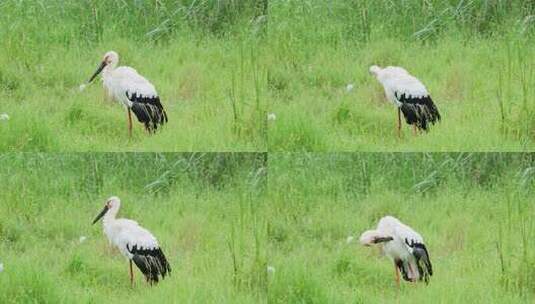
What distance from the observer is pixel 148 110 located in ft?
16.0

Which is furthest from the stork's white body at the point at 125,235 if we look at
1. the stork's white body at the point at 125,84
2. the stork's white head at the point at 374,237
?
the stork's white head at the point at 374,237

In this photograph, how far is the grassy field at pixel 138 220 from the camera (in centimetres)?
484

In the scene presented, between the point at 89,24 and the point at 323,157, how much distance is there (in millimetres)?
1091

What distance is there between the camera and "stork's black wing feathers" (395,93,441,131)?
487 centimetres

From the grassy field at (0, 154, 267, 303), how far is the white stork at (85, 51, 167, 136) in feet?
0.50

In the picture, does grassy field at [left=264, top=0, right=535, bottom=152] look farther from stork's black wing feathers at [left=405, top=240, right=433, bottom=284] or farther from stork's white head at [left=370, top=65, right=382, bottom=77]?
stork's black wing feathers at [left=405, top=240, right=433, bottom=284]

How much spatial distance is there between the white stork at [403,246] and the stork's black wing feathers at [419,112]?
393mm

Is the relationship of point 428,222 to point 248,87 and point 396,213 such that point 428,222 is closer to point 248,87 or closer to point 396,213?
point 396,213

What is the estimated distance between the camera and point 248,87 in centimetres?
488

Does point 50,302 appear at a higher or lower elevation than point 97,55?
lower

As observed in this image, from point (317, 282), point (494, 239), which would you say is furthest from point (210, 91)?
point (494, 239)

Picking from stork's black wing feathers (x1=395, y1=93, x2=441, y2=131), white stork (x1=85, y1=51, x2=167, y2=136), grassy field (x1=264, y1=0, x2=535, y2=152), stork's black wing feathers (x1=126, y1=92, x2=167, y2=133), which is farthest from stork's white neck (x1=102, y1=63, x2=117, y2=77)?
stork's black wing feathers (x1=395, y1=93, x2=441, y2=131)

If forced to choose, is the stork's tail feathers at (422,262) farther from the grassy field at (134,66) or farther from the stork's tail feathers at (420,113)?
the grassy field at (134,66)

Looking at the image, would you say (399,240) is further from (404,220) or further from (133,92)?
(133,92)
